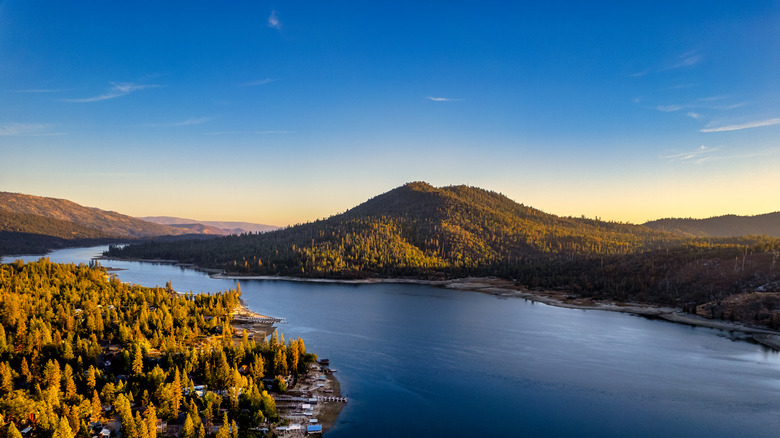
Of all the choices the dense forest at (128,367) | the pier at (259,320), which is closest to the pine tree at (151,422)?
the dense forest at (128,367)

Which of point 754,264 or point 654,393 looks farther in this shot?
point 754,264

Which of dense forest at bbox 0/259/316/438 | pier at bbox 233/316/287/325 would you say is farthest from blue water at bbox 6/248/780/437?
dense forest at bbox 0/259/316/438

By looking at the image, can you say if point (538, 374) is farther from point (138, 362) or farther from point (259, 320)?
point (259, 320)

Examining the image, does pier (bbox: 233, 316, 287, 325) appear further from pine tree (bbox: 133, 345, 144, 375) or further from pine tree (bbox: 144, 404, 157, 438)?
pine tree (bbox: 144, 404, 157, 438)

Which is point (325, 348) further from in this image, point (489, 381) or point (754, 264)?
point (754, 264)

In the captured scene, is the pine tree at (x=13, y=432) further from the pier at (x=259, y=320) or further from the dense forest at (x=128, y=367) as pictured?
the pier at (x=259, y=320)

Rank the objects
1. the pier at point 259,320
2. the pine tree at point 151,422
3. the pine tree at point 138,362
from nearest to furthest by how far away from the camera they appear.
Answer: the pine tree at point 151,422 < the pine tree at point 138,362 < the pier at point 259,320

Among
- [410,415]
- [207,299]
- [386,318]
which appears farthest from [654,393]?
[207,299]
